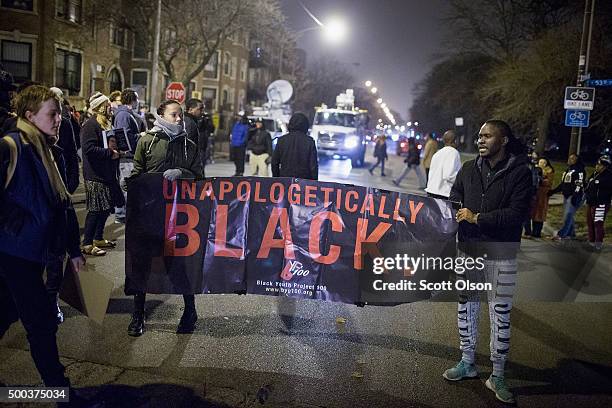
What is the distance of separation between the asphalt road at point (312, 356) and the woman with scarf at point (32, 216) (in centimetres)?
65

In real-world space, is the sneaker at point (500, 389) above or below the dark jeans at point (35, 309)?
below

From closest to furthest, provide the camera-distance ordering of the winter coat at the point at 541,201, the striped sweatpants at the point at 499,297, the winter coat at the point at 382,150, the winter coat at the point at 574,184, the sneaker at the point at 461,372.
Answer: the striped sweatpants at the point at 499,297 → the sneaker at the point at 461,372 → the winter coat at the point at 574,184 → the winter coat at the point at 541,201 → the winter coat at the point at 382,150

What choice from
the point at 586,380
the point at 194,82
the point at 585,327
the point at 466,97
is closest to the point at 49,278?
the point at 586,380

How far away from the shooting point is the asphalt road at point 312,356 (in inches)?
173

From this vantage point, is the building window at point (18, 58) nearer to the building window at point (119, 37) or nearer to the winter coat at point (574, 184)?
the building window at point (119, 37)

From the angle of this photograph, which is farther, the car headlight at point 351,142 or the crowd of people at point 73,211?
the car headlight at point 351,142

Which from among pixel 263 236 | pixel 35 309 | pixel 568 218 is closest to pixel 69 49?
pixel 568 218

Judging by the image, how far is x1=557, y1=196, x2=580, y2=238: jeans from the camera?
11.9 meters

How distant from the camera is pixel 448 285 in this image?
509cm

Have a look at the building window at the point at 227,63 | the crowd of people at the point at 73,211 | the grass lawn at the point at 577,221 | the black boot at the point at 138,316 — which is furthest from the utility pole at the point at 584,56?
the building window at the point at 227,63

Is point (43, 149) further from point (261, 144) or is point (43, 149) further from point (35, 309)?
point (261, 144)

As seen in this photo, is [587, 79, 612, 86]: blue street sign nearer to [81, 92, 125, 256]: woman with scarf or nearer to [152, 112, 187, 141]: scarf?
[81, 92, 125, 256]: woman with scarf

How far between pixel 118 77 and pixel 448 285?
37.5 metres

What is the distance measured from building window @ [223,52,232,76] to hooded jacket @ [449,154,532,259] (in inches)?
2146
